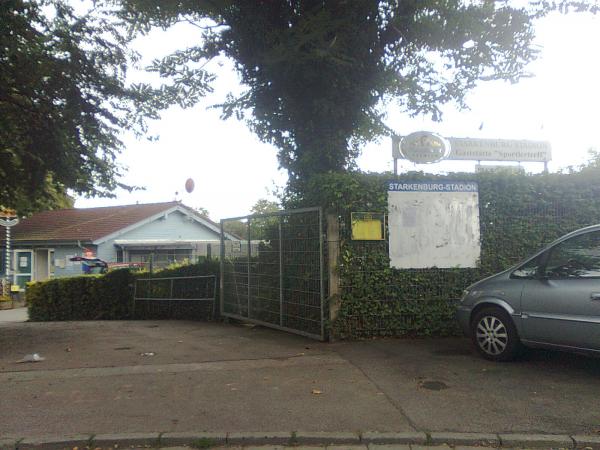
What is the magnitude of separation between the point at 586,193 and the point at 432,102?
3.10 meters

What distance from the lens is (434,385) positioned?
5734mm

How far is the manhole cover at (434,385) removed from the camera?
5.62 m

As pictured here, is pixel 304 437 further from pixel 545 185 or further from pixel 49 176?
pixel 49 176

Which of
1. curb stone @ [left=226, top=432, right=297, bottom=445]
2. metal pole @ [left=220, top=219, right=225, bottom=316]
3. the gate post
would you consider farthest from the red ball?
curb stone @ [left=226, top=432, right=297, bottom=445]

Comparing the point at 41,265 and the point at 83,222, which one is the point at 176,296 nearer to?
the point at 41,265

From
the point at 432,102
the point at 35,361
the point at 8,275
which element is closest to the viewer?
the point at 35,361

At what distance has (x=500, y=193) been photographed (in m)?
8.41

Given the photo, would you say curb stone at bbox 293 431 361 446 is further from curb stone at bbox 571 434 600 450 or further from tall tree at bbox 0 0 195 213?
tall tree at bbox 0 0 195 213

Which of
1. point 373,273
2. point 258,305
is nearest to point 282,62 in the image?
point 373,273

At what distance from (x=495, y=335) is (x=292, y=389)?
2.87m

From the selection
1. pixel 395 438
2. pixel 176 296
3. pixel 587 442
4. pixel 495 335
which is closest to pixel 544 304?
pixel 495 335

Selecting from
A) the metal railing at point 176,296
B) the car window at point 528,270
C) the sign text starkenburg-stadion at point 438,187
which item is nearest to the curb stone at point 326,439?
the car window at point 528,270

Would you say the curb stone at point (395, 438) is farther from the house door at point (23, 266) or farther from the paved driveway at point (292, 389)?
the house door at point (23, 266)

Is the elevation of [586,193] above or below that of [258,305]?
above
